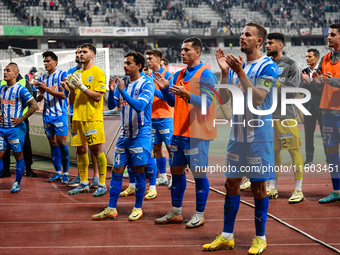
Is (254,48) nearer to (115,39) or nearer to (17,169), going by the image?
(17,169)

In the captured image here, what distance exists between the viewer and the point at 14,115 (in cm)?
604

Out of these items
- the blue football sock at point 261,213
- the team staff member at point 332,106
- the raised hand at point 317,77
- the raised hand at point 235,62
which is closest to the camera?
the raised hand at point 235,62

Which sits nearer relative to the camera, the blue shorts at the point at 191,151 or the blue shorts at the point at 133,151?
the blue shorts at the point at 191,151

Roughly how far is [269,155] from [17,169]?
4.20m

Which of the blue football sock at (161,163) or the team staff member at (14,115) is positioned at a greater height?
the team staff member at (14,115)

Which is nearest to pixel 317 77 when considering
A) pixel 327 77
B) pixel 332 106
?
pixel 327 77

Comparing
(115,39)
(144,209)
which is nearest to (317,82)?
(144,209)

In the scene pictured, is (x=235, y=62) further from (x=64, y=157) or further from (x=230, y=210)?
(x=64, y=157)

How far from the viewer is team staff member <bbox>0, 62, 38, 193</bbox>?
5.97m

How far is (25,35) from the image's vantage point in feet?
110

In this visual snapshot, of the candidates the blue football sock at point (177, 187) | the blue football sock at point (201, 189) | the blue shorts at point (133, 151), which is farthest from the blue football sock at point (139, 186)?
the blue football sock at point (201, 189)

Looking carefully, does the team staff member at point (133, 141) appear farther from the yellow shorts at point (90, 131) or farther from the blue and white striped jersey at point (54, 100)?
the blue and white striped jersey at point (54, 100)

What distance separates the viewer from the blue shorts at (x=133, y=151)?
4.45 meters

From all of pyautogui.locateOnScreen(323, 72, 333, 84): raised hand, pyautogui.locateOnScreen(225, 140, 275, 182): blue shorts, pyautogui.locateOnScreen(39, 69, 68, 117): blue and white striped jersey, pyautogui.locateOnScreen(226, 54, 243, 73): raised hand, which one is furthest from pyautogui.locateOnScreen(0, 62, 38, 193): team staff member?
pyautogui.locateOnScreen(323, 72, 333, 84): raised hand
